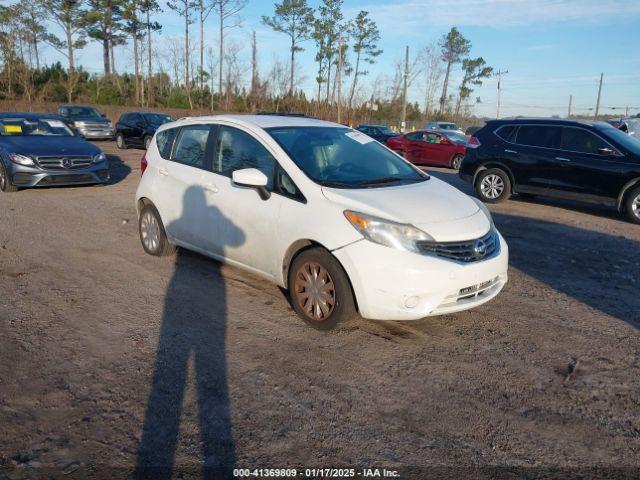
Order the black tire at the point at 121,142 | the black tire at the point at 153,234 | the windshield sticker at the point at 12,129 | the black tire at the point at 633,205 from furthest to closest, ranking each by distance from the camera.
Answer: the black tire at the point at 121,142 < the windshield sticker at the point at 12,129 < the black tire at the point at 633,205 < the black tire at the point at 153,234

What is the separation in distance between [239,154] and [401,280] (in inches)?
83.0

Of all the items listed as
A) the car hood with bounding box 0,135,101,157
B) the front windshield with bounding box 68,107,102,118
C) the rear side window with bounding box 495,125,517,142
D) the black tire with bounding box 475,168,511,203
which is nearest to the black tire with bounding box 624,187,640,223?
the black tire with bounding box 475,168,511,203

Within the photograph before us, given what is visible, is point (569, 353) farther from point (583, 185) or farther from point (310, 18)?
point (310, 18)

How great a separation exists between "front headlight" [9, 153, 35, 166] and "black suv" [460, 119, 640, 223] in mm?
→ 8944

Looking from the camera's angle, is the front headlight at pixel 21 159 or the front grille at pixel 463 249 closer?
the front grille at pixel 463 249

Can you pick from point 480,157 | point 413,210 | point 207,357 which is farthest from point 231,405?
point 480,157

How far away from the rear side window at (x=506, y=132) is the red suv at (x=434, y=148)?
6.72 meters

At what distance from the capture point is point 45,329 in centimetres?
416

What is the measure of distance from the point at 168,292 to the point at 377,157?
2.45m

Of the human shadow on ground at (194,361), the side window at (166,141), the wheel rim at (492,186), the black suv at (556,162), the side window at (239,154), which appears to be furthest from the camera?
the wheel rim at (492,186)

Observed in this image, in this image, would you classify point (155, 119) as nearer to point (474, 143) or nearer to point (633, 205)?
point (474, 143)

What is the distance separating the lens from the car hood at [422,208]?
3895 millimetres

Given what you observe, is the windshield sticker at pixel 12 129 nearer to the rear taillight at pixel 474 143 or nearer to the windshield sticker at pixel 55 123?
the windshield sticker at pixel 55 123

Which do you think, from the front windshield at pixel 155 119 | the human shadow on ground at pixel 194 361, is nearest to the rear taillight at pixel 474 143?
the human shadow on ground at pixel 194 361
